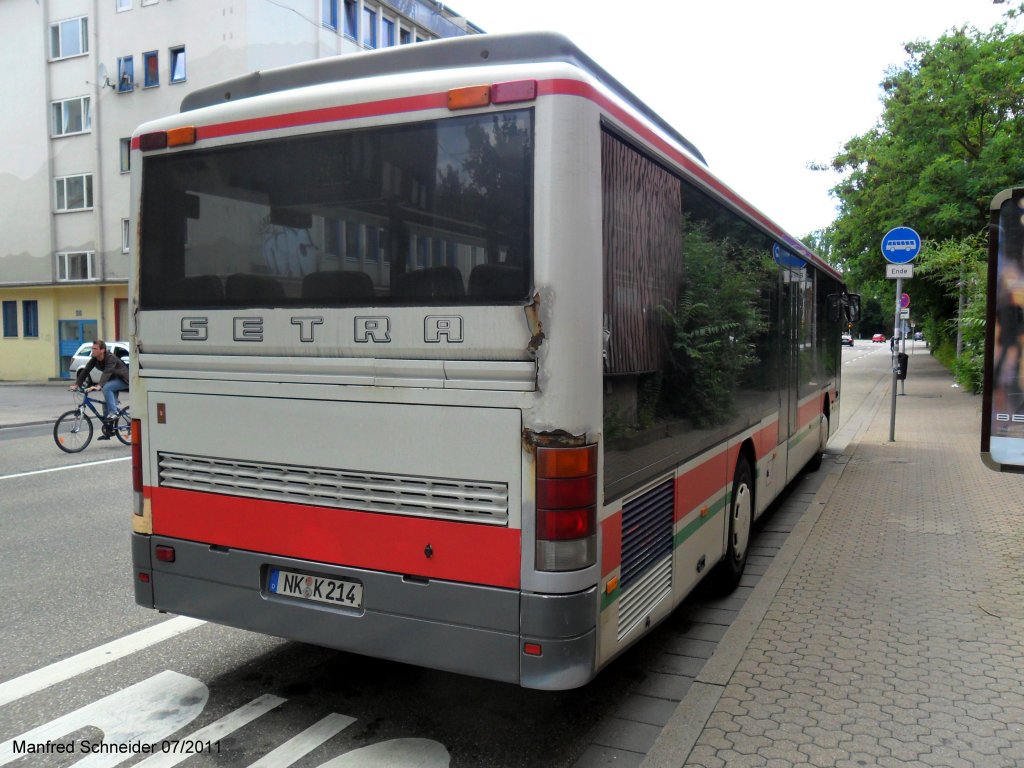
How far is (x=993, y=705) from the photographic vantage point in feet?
13.7

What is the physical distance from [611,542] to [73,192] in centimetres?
3786

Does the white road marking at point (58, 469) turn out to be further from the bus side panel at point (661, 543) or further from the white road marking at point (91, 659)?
the bus side panel at point (661, 543)

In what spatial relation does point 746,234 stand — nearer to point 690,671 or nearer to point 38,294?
point 690,671

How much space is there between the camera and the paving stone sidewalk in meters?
3.76

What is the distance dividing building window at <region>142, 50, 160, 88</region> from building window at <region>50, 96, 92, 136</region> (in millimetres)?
3422

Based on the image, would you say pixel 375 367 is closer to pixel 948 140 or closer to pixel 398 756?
pixel 398 756

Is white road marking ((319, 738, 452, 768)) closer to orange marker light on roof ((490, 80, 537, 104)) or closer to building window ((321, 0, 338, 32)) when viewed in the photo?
orange marker light on roof ((490, 80, 537, 104))

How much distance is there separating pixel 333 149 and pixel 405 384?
110 cm

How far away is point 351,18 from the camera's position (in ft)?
114

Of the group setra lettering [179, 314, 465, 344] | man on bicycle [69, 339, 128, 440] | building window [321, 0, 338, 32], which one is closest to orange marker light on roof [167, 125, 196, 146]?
setra lettering [179, 314, 465, 344]

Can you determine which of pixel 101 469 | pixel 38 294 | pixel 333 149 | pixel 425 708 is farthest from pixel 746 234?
pixel 38 294

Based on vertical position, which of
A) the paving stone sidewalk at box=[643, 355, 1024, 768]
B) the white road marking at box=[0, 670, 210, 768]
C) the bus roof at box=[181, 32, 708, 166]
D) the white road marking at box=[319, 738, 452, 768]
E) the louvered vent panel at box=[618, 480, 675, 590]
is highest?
the bus roof at box=[181, 32, 708, 166]

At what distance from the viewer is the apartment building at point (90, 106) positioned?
3164 centimetres

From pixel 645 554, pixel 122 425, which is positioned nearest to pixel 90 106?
pixel 122 425
